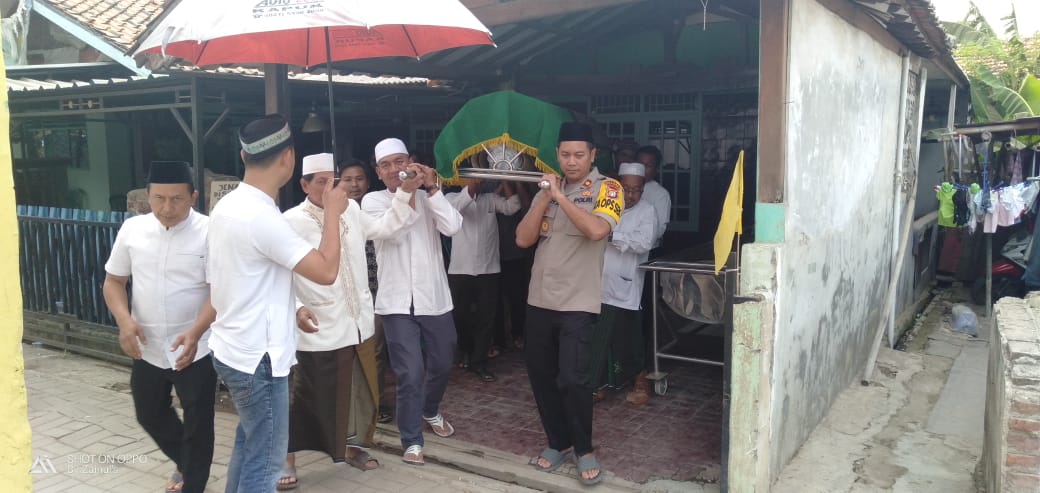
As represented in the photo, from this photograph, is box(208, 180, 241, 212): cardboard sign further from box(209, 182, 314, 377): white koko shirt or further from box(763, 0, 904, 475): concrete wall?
box(763, 0, 904, 475): concrete wall

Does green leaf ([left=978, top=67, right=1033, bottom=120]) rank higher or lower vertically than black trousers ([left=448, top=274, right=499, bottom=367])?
higher

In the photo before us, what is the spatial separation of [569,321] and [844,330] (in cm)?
242

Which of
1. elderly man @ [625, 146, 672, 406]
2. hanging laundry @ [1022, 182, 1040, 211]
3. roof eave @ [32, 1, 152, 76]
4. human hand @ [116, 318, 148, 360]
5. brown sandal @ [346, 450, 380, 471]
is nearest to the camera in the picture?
human hand @ [116, 318, 148, 360]

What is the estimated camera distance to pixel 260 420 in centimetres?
296

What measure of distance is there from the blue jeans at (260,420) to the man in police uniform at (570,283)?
1549mm

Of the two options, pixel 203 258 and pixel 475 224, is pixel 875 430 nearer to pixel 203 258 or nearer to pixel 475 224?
pixel 475 224

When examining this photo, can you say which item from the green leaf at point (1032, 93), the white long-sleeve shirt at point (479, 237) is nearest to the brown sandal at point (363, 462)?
the white long-sleeve shirt at point (479, 237)

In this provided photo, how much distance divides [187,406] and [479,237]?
8.83ft

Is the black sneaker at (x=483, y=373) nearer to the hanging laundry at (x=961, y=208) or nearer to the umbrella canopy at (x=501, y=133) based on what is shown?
the umbrella canopy at (x=501, y=133)

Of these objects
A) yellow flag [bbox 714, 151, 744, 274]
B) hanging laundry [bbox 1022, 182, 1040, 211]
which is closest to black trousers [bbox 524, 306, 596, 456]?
yellow flag [bbox 714, 151, 744, 274]

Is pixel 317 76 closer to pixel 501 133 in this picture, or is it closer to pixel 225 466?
pixel 501 133

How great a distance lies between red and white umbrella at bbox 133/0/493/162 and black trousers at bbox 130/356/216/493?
1.34 metres

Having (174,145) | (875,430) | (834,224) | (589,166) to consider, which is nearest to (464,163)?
(589,166)

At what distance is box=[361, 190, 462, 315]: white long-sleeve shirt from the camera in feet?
14.2
